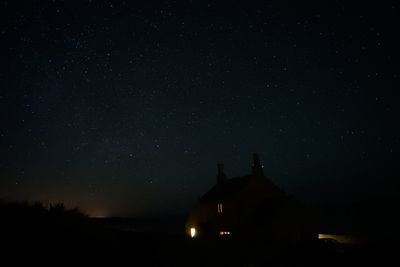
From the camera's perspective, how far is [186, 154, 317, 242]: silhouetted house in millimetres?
36531

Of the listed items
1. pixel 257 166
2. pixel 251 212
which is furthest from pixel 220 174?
pixel 251 212

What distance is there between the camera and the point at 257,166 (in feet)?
141

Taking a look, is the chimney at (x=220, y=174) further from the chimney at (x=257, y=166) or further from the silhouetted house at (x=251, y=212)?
the chimney at (x=257, y=166)

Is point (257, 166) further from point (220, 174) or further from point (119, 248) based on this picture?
point (119, 248)

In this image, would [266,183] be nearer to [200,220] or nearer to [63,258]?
[200,220]

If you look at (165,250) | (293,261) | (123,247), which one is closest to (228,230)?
(293,261)

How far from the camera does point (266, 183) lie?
43.2m

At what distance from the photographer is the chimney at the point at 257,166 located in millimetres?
42938

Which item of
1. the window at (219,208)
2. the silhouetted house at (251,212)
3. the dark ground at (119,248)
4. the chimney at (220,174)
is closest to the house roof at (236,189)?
the silhouetted house at (251,212)

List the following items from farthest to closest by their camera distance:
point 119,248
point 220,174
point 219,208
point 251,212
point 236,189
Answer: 1. point 220,174
2. point 219,208
3. point 236,189
4. point 251,212
5. point 119,248

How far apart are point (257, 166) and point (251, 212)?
19.4 feet

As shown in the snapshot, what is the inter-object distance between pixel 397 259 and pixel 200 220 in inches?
1133

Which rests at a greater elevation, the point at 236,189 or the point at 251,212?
the point at 236,189

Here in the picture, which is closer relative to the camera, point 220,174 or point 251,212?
point 251,212
